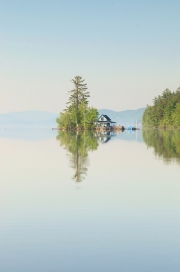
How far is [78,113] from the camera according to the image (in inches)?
3703

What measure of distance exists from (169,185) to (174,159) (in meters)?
8.88

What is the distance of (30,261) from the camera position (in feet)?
23.0

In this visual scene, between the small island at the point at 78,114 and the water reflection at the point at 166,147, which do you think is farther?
the small island at the point at 78,114

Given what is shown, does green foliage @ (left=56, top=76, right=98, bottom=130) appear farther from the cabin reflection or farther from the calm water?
the calm water

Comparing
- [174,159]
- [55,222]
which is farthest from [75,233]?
[174,159]

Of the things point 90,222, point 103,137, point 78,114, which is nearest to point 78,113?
point 78,114

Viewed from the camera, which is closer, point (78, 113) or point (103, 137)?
point (103, 137)

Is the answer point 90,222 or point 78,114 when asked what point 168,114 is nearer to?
point 78,114

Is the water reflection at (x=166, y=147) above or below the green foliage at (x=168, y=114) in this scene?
below

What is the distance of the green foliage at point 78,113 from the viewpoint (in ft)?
307

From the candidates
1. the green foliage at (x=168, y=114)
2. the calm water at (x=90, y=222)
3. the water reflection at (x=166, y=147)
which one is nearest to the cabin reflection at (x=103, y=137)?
the water reflection at (x=166, y=147)

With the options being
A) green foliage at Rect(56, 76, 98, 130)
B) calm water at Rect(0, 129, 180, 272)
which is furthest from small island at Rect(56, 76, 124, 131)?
calm water at Rect(0, 129, 180, 272)

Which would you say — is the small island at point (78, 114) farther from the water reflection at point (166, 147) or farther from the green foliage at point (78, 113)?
the water reflection at point (166, 147)

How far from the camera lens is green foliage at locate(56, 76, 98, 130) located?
9362 cm
